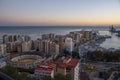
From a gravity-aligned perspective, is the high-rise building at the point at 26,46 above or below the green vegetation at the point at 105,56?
above

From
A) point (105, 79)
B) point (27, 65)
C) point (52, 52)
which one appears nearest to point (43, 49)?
point (52, 52)

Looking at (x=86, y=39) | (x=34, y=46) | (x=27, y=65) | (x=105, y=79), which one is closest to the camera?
(x=105, y=79)

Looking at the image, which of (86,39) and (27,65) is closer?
(27,65)

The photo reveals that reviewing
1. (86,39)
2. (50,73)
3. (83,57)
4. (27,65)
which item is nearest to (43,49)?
(83,57)

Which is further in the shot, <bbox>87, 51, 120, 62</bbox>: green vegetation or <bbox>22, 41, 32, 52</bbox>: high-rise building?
<bbox>22, 41, 32, 52</bbox>: high-rise building

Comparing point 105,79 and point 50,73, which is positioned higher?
point 50,73

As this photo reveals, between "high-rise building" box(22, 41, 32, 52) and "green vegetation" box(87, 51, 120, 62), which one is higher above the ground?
"high-rise building" box(22, 41, 32, 52)

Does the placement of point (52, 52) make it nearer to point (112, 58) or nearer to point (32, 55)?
point (32, 55)

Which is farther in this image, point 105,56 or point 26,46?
point 26,46

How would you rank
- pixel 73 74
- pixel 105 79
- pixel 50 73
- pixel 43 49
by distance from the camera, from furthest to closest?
pixel 43 49
pixel 105 79
pixel 73 74
pixel 50 73

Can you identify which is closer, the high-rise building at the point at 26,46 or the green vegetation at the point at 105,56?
the green vegetation at the point at 105,56

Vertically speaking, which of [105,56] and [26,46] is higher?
[26,46]
